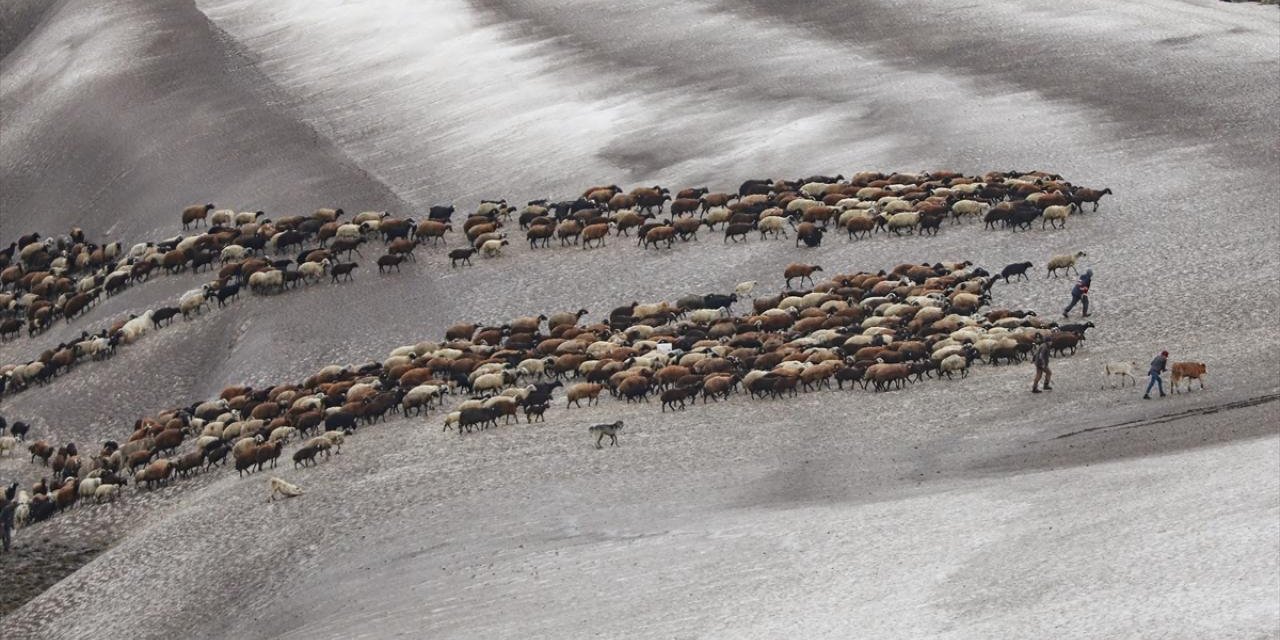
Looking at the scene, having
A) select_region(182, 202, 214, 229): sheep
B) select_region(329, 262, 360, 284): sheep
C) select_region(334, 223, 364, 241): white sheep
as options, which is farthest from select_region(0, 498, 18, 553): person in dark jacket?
select_region(182, 202, 214, 229): sheep

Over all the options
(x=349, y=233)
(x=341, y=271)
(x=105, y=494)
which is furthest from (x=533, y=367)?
(x=349, y=233)

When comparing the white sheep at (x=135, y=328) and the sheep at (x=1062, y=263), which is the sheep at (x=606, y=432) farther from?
the white sheep at (x=135, y=328)

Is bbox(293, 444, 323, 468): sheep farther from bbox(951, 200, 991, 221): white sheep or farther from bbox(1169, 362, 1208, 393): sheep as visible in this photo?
bbox(951, 200, 991, 221): white sheep

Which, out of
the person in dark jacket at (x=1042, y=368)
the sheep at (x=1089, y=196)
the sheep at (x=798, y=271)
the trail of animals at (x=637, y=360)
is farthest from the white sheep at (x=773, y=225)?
the person in dark jacket at (x=1042, y=368)

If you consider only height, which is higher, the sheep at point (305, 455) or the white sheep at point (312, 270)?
A: the white sheep at point (312, 270)

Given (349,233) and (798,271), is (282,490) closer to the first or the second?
(798,271)


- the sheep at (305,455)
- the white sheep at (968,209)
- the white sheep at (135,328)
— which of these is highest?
the white sheep at (968,209)
